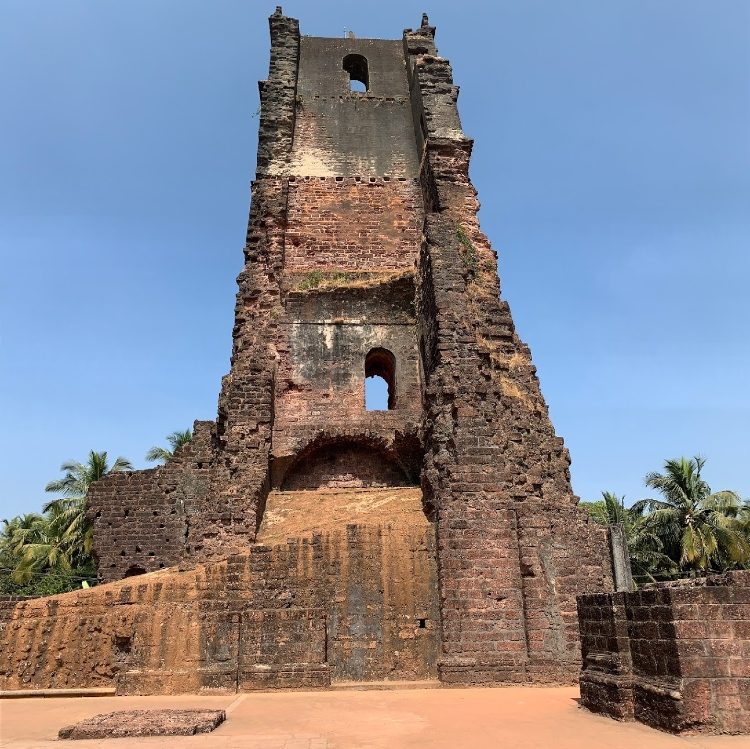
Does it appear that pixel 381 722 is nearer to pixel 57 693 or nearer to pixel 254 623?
pixel 254 623

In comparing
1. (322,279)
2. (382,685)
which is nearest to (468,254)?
(322,279)

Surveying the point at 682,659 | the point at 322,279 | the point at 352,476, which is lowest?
the point at 682,659

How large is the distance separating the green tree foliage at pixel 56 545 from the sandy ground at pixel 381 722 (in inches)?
538

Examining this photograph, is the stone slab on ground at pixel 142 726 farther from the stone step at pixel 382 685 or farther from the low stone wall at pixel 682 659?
the low stone wall at pixel 682 659

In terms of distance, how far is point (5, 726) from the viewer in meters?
5.36

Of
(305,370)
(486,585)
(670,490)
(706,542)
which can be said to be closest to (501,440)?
(486,585)

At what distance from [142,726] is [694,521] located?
2111 cm

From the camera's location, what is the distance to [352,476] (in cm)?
1105

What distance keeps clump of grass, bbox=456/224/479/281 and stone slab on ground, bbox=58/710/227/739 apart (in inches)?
332

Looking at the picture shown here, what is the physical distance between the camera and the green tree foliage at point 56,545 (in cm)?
2042

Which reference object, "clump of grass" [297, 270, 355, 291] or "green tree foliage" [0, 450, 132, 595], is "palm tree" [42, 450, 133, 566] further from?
"clump of grass" [297, 270, 355, 291]

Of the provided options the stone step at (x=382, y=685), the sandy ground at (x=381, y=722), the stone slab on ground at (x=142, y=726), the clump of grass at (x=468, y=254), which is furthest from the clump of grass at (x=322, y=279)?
the stone slab on ground at (x=142, y=726)

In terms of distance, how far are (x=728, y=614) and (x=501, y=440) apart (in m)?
4.50

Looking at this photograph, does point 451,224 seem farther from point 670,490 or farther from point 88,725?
point 670,490
